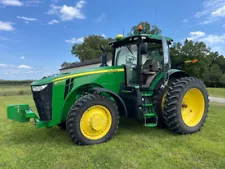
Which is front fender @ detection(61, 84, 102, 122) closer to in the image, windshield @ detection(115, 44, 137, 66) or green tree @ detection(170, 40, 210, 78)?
windshield @ detection(115, 44, 137, 66)

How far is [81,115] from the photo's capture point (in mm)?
3803

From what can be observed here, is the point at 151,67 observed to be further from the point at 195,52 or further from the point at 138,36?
the point at 195,52

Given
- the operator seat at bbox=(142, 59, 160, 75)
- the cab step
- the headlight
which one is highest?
the operator seat at bbox=(142, 59, 160, 75)

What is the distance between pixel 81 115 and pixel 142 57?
1961mm

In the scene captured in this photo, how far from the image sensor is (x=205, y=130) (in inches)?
195

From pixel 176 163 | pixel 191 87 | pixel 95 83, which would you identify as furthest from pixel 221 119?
pixel 95 83

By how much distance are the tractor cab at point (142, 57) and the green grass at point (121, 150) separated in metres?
1.27

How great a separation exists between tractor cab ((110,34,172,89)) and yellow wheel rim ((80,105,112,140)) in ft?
3.28

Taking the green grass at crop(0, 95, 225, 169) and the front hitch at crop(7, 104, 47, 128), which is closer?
the green grass at crop(0, 95, 225, 169)

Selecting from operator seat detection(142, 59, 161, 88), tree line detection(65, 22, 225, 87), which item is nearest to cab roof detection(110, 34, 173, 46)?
operator seat detection(142, 59, 161, 88)

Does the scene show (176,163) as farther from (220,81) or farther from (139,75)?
(220,81)

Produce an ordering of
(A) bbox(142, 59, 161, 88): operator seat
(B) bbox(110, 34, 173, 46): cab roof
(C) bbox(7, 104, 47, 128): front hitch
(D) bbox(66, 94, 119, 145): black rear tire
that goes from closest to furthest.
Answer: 1. (D) bbox(66, 94, 119, 145): black rear tire
2. (C) bbox(7, 104, 47, 128): front hitch
3. (B) bbox(110, 34, 173, 46): cab roof
4. (A) bbox(142, 59, 161, 88): operator seat

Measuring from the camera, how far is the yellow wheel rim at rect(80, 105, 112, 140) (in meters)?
3.91

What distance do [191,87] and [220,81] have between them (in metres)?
36.9
